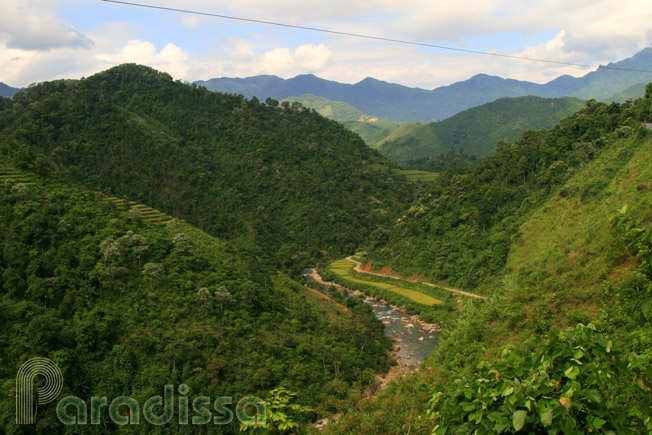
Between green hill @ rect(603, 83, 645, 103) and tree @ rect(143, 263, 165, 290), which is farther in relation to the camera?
green hill @ rect(603, 83, 645, 103)

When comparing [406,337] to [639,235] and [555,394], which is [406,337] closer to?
[639,235]

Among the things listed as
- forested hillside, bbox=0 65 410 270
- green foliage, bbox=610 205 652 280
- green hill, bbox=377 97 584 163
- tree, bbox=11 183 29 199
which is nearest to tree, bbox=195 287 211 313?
tree, bbox=11 183 29 199

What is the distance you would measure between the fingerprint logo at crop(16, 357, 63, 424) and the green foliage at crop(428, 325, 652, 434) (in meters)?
18.5

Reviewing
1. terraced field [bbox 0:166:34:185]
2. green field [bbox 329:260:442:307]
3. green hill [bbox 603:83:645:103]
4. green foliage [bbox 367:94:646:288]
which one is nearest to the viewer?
terraced field [bbox 0:166:34:185]

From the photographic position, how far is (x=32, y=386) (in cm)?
1681

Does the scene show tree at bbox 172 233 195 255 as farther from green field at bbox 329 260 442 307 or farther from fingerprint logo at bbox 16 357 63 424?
green field at bbox 329 260 442 307

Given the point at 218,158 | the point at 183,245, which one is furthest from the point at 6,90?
the point at 183,245

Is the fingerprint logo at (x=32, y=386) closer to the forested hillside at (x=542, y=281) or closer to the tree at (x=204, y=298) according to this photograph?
the tree at (x=204, y=298)

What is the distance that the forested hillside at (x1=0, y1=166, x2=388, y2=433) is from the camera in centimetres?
1839

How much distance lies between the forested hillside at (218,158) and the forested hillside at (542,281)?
16.1m

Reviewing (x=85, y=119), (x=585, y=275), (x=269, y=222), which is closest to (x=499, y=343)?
(x=585, y=275)

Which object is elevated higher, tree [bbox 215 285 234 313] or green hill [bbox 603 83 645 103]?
green hill [bbox 603 83 645 103]

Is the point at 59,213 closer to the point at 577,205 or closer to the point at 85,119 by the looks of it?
the point at 577,205

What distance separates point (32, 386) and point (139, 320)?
5259 millimetres
